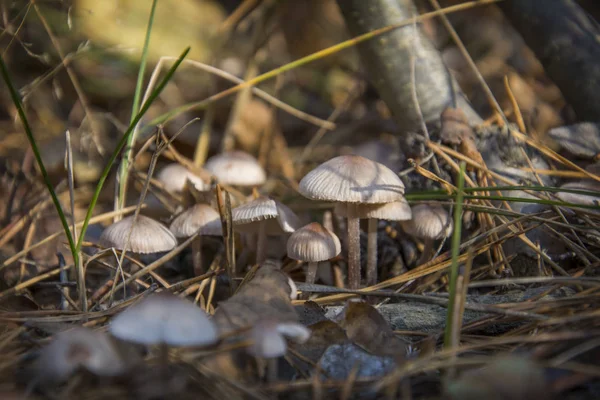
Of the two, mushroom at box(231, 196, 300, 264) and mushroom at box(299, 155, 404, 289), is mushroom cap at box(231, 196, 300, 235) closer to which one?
mushroom at box(231, 196, 300, 264)

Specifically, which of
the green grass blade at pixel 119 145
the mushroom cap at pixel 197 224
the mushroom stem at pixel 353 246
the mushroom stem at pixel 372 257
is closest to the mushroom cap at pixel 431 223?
the mushroom stem at pixel 372 257

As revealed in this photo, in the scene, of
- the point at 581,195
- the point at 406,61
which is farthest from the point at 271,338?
the point at 406,61

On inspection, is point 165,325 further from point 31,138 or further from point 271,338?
point 31,138

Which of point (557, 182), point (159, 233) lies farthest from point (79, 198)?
point (557, 182)

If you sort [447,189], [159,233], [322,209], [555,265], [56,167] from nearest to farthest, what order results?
[555,265] → [159,233] → [447,189] → [322,209] → [56,167]

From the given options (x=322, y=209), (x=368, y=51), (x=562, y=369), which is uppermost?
(x=368, y=51)

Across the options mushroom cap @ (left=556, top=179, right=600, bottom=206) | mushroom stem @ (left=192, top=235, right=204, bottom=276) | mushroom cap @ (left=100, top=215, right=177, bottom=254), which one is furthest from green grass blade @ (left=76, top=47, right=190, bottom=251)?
mushroom cap @ (left=556, top=179, right=600, bottom=206)

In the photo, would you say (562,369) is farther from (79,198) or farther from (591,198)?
(79,198)
